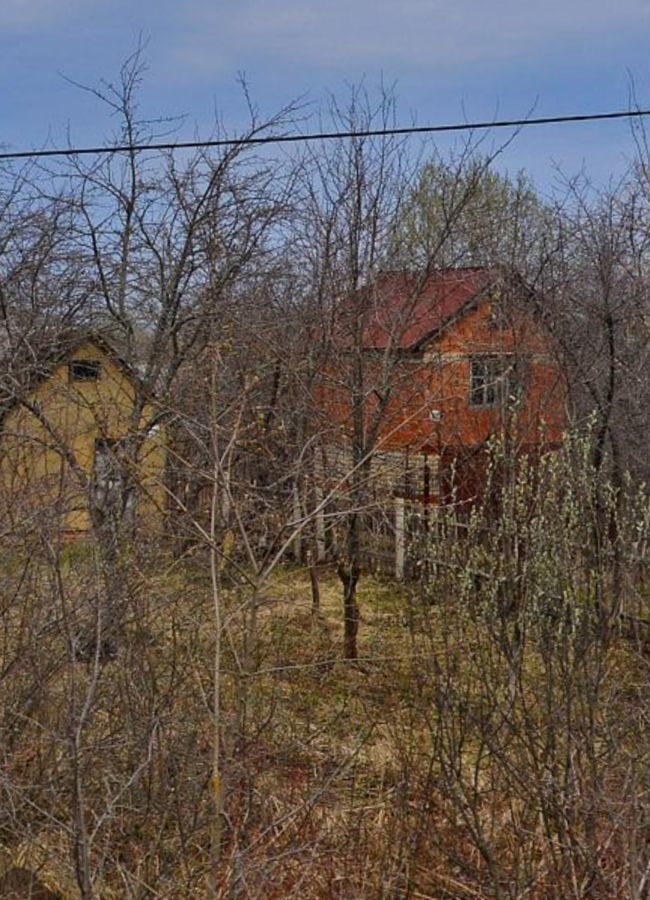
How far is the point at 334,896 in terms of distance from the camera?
3.81 m

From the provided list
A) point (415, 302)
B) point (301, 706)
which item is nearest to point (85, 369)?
point (415, 302)

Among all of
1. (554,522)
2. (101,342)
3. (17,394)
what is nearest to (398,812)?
(554,522)

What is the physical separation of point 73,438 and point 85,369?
2676 mm

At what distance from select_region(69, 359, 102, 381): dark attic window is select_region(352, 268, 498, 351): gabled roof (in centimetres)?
264

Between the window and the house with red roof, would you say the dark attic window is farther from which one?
the window

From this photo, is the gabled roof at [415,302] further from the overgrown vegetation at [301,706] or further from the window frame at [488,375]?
the overgrown vegetation at [301,706]

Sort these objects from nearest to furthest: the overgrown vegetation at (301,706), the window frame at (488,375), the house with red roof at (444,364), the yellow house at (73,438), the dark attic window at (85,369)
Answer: the overgrown vegetation at (301,706), the yellow house at (73,438), the dark attic window at (85,369), the house with red roof at (444,364), the window frame at (488,375)

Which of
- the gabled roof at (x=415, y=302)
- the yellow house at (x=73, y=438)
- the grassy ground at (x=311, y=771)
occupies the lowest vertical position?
the grassy ground at (x=311, y=771)

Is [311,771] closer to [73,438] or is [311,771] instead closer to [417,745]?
[417,745]

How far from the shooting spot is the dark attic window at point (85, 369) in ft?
29.5

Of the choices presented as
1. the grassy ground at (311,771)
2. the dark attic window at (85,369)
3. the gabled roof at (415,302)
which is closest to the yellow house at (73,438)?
the dark attic window at (85,369)

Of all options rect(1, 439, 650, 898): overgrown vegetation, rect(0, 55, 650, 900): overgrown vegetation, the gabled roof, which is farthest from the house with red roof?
rect(1, 439, 650, 898): overgrown vegetation

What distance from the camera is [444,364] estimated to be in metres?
11.5

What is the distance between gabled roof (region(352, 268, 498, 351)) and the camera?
977cm
